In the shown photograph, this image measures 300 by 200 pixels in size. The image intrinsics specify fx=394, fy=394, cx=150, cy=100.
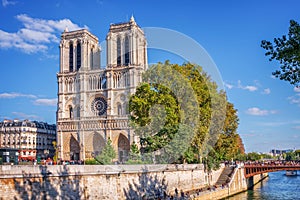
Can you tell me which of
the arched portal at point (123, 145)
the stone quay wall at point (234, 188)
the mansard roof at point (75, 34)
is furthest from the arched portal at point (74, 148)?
the stone quay wall at point (234, 188)

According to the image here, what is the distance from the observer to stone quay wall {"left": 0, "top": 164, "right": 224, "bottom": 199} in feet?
56.2

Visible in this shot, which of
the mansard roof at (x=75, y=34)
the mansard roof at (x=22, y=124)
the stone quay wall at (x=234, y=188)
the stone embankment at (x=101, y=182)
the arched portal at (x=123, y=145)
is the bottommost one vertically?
the stone quay wall at (x=234, y=188)

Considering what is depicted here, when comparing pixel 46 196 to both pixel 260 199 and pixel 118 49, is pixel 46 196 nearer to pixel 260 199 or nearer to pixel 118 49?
pixel 260 199

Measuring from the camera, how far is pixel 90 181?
70.6 feet

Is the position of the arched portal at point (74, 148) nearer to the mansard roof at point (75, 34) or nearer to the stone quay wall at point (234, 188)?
the mansard roof at point (75, 34)

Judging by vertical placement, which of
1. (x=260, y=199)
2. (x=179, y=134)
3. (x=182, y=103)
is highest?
(x=182, y=103)

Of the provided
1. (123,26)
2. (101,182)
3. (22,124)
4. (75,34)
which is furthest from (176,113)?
(22,124)

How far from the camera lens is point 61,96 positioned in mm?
70938

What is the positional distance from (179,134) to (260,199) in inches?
400

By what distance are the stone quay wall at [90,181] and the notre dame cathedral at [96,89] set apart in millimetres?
34660

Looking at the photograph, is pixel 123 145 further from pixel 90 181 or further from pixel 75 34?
pixel 90 181

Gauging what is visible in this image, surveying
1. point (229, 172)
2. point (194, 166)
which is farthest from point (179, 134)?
point (229, 172)

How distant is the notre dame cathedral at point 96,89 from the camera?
66.4 meters

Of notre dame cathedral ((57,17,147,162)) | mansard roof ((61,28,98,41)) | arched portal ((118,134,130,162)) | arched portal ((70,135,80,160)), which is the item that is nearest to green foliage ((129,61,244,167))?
arched portal ((118,134,130,162))
